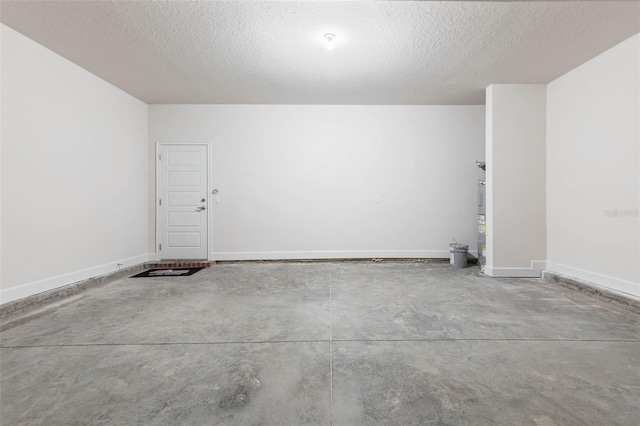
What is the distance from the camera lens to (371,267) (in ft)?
16.8

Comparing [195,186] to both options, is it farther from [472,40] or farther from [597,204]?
[597,204]

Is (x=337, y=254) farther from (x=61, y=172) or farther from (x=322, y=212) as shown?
(x=61, y=172)

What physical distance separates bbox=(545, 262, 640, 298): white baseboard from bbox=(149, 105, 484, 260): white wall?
1470 mm

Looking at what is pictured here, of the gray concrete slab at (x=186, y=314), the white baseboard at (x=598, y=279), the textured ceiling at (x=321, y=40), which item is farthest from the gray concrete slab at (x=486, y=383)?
the textured ceiling at (x=321, y=40)

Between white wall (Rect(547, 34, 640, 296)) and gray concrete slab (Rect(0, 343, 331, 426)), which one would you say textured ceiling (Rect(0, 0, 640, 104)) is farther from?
gray concrete slab (Rect(0, 343, 331, 426))

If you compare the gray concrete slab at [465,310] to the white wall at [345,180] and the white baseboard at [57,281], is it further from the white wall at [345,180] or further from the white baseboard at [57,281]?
the white baseboard at [57,281]

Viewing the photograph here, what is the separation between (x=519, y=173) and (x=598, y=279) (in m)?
1.76

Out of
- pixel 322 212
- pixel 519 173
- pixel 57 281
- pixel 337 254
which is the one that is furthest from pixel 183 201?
pixel 519 173

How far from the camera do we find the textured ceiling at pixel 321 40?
2.73 meters

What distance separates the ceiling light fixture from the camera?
10.3 feet

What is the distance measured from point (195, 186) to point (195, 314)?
3250 mm

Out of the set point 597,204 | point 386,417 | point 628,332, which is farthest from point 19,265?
point 597,204

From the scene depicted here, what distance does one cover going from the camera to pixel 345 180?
18.4 feet

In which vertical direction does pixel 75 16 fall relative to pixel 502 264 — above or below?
above
